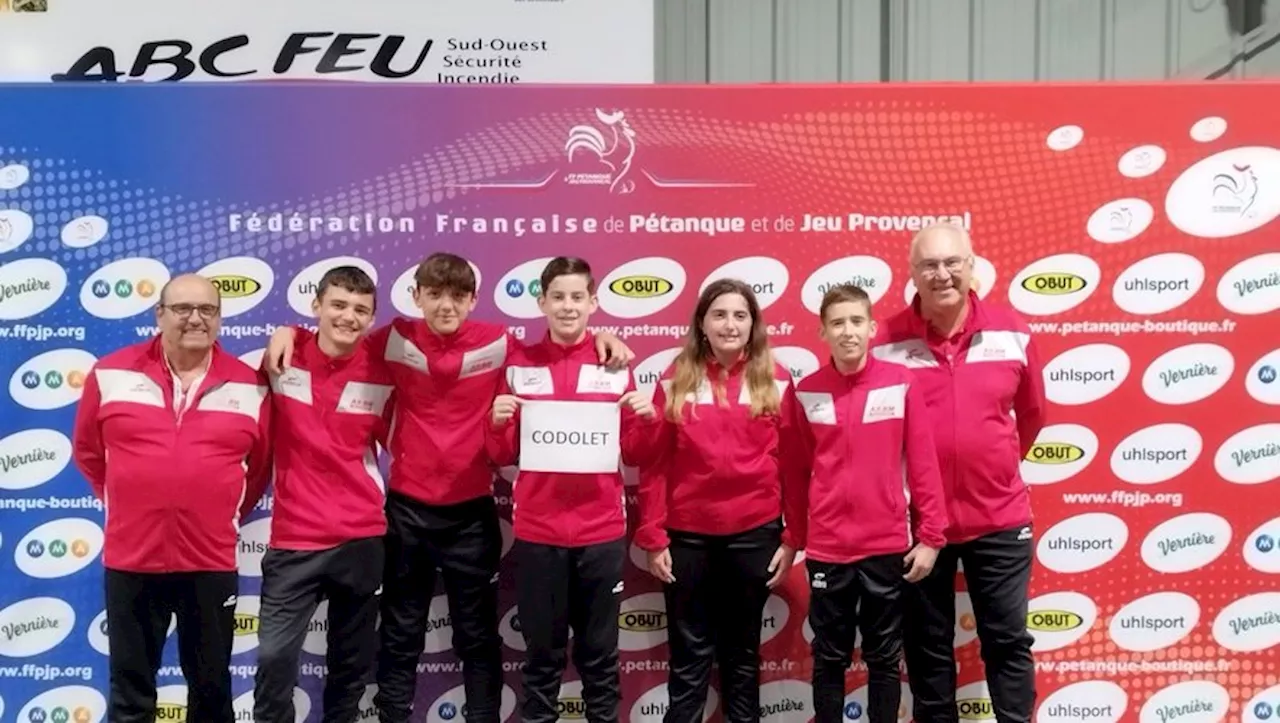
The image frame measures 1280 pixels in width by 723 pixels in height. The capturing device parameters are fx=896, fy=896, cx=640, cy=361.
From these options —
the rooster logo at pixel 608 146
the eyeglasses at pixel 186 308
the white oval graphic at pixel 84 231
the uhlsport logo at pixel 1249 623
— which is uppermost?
the rooster logo at pixel 608 146

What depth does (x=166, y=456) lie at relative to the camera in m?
2.53

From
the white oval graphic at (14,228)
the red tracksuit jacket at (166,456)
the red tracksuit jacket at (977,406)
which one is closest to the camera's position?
the red tracksuit jacket at (166,456)

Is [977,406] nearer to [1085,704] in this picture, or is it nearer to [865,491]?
[865,491]

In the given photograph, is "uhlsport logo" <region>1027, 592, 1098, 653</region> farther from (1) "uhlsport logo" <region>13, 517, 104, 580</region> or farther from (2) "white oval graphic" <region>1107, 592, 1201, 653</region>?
(1) "uhlsport logo" <region>13, 517, 104, 580</region>

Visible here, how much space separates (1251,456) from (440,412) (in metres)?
2.76

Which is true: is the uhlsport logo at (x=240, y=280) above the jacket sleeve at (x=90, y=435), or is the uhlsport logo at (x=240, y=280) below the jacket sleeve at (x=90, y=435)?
above

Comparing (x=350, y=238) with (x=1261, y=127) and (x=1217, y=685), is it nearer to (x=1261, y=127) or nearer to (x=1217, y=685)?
(x=1261, y=127)

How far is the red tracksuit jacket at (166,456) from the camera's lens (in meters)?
2.53

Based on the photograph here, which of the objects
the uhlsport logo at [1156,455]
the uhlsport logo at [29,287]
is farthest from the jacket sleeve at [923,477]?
the uhlsport logo at [29,287]

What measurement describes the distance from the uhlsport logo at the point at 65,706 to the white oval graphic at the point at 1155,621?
3.55 metres

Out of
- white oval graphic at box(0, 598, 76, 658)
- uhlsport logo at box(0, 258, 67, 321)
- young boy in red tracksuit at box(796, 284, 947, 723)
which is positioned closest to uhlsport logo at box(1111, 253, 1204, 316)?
young boy in red tracksuit at box(796, 284, 947, 723)

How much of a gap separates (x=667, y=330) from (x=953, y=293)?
0.94 metres

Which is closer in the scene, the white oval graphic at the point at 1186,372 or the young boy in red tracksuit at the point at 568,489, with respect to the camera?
the young boy in red tracksuit at the point at 568,489

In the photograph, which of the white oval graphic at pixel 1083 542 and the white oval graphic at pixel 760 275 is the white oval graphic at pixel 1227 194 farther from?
the white oval graphic at pixel 760 275
